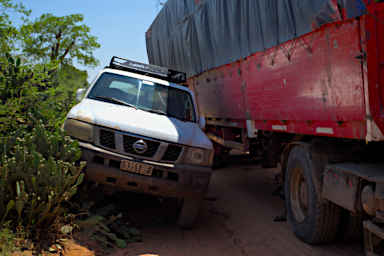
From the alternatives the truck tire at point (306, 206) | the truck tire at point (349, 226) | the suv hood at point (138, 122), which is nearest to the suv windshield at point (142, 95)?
the suv hood at point (138, 122)

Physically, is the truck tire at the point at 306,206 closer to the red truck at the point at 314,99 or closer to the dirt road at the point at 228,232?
the red truck at the point at 314,99

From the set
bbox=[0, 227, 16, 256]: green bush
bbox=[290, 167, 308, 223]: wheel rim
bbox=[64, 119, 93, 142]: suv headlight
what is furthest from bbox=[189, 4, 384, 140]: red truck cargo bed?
bbox=[0, 227, 16, 256]: green bush

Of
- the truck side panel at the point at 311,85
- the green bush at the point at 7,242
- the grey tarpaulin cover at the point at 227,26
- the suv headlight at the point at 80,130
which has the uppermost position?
the grey tarpaulin cover at the point at 227,26

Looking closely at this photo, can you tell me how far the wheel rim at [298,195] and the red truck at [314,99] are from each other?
0.01 metres

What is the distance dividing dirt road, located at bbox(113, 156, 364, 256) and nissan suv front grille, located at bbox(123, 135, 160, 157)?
44.8 inches

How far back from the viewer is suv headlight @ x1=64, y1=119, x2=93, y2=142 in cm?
467

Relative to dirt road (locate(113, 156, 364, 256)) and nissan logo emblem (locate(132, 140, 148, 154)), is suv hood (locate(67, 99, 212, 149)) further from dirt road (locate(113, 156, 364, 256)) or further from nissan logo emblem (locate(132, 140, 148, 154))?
dirt road (locate(113, 156, 364, 256))

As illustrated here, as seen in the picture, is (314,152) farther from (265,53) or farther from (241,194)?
(241,194)

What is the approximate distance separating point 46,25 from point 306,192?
36.6 m

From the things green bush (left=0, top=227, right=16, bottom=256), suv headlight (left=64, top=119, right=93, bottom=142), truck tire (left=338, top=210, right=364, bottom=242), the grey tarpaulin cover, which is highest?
the grey tarpaulin cover

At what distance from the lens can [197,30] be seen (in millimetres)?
9219

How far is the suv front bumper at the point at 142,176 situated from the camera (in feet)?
14.9

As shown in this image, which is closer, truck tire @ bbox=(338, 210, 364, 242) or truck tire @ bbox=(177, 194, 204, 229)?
truck tire @ bbox=(338, 210, 364, 242)

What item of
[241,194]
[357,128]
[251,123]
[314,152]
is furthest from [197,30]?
[357,128]
